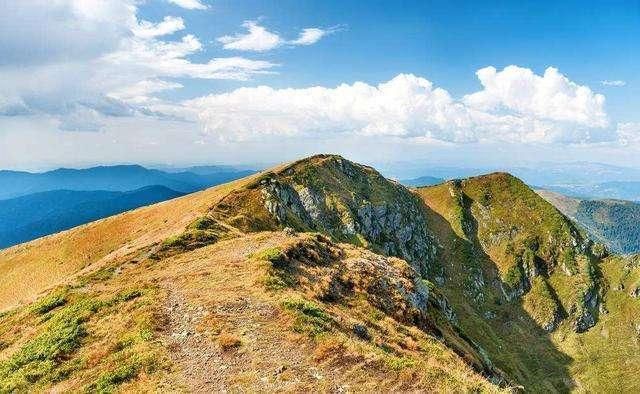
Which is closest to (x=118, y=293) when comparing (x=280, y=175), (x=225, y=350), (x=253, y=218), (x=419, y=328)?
(x=225, y=350)

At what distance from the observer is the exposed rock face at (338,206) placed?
452 feet

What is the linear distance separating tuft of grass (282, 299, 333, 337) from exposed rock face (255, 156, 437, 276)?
7334 cm

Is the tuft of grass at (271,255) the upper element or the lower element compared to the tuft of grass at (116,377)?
upper

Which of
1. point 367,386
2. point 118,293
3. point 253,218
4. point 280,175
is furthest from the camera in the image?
point 280,175

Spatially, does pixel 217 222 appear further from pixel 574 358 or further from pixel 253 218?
pixel 574 358

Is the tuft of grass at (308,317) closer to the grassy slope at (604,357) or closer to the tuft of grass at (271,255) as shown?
the tuft of grass at (271,255)

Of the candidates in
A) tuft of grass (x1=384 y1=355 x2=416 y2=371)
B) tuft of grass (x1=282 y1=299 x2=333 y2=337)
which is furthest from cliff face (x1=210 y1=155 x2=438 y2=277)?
tuft of grass (x1=384 y1=355 x2=416 y2=371)

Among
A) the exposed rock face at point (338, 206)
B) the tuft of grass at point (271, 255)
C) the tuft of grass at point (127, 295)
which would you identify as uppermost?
the tuft of grass at point (271, 255)

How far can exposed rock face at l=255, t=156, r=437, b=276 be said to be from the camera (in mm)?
137625

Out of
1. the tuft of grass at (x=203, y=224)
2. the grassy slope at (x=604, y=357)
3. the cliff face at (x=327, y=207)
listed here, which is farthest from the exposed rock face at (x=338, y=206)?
the grassy slope at (x=604, y=357)

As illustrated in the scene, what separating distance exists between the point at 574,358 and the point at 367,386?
19236 cm

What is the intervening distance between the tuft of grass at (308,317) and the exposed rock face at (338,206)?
73.3m

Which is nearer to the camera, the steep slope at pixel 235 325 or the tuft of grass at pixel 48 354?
the steep slope at pixel 235 325

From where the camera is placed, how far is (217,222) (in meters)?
86.6
